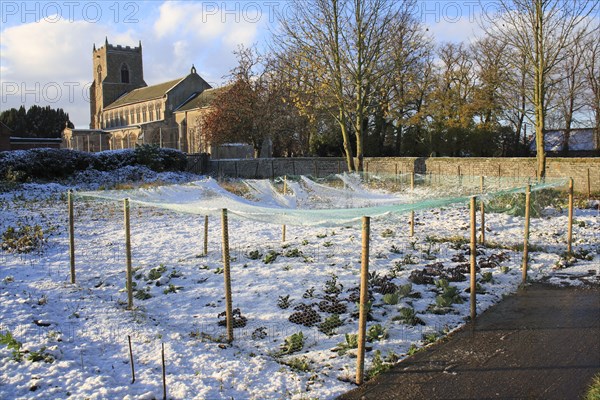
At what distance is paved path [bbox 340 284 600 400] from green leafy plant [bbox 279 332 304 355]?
1.03 meters

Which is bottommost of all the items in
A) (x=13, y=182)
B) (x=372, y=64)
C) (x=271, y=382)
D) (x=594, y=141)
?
(x=271, y=382)

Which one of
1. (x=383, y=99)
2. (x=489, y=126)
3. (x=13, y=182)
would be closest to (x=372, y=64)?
(x=383, y=99)

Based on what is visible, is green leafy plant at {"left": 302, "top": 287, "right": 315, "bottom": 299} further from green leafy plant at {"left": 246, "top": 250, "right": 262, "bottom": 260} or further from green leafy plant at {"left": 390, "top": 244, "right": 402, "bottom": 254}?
green leafy plant at {"left": 390, "top": 244, "right": 402, "bottom": 254}

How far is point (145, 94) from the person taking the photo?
245 ft

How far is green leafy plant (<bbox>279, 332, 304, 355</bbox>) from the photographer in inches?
216

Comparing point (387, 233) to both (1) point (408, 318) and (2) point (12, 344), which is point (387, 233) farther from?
(2) point (12, 344)

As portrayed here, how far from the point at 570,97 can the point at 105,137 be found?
57266mm

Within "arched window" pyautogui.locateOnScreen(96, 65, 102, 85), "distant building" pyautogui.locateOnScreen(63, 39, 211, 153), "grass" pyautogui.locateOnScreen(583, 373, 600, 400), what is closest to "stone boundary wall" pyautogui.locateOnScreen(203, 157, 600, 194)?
"distant building" pyautogui.locateOnScreen(63, 39, 211, 153)

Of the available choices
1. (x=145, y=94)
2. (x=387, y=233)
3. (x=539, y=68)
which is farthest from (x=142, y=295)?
(x=145, y=94)

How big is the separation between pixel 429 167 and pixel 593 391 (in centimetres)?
2350

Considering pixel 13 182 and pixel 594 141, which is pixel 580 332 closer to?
pixel 13 182

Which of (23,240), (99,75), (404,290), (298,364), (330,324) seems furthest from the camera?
(99,75)

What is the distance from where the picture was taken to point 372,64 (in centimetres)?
2281

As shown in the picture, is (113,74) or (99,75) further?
(99,75)
